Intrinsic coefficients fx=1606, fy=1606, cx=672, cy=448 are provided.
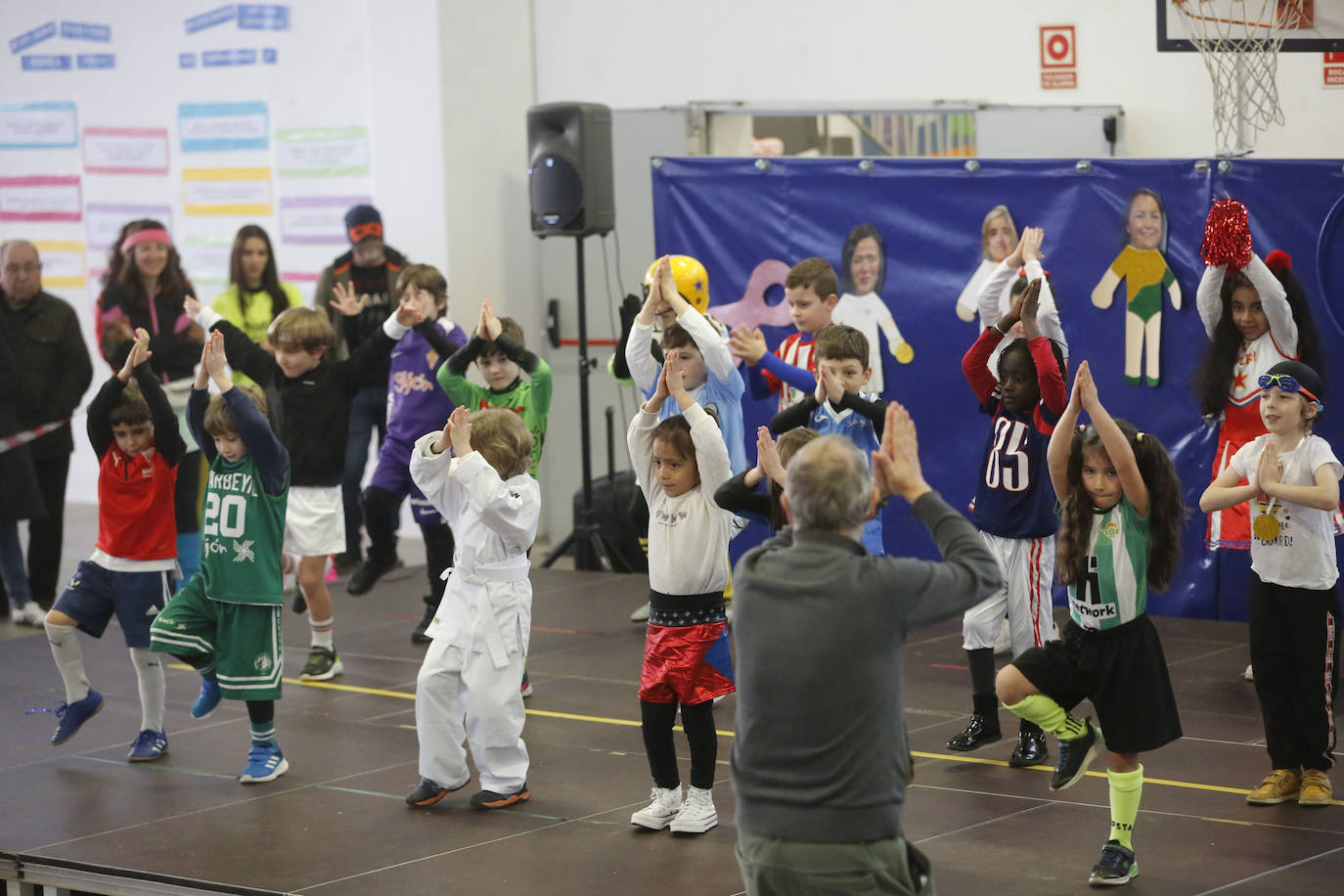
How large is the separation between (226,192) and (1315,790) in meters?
8.71

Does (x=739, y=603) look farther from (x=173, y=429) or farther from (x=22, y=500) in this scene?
(x=22, y=500)

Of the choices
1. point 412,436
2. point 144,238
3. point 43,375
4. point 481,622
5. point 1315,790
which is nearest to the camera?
point 1315,790

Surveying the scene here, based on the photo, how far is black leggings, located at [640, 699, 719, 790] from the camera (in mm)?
4812

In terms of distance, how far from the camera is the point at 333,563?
9.57 meters

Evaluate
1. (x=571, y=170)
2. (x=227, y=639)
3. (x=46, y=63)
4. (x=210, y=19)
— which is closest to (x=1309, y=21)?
(x=571, y=170)

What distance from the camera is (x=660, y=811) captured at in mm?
4934

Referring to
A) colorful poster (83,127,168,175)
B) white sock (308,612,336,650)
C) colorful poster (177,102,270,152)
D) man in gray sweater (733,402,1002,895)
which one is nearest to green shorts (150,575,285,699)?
white sock (308,612,336,650)

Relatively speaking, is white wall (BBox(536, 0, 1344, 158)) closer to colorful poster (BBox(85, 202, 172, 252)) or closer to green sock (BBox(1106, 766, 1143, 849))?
colorful poster (BBox(85, 202, 172, 252))

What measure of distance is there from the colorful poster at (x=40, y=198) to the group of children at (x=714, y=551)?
6.46 m

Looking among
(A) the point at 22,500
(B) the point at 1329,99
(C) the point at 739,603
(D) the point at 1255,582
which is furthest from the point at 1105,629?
(A) the point at 22,500

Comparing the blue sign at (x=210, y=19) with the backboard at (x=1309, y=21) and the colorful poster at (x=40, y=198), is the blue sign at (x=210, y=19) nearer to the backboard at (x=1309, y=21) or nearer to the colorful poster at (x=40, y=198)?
the colorful poster at (x=40, y=198)

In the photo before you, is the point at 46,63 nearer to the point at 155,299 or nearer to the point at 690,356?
the point at 155,299

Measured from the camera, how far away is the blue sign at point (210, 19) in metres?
11.2

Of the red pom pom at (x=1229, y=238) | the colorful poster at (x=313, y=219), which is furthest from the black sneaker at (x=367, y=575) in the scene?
the red pom pom at (x=1229, y=238)
